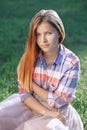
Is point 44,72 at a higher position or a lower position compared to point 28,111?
higher

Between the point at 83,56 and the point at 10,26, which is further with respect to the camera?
the point at 10,26

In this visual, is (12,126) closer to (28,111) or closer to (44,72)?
(28,111)

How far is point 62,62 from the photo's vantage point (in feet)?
9.73

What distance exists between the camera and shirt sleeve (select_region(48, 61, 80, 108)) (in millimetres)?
2928

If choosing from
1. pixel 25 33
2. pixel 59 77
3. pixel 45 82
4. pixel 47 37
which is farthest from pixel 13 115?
pixel 25 33

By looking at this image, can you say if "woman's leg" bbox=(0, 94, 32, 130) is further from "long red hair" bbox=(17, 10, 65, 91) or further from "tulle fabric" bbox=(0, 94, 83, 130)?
"long red hair" bbox=(17, 10, 65, 91)

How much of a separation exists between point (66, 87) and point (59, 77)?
0.08 m

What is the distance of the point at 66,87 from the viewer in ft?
9.60

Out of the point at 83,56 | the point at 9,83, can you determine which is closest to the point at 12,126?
the point at 9,83

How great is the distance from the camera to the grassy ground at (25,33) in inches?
173

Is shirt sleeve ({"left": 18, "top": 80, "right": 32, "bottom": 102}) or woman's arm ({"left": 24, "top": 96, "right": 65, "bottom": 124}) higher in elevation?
shirt sleeve ({"left": 18, "top": 80, "right": 32, "bottom": 102})

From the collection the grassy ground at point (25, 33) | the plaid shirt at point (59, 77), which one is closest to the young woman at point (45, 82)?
the plaid shirt at point (59, 77)

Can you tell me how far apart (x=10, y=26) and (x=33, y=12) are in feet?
3.07

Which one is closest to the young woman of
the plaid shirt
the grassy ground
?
the plaid shirt
